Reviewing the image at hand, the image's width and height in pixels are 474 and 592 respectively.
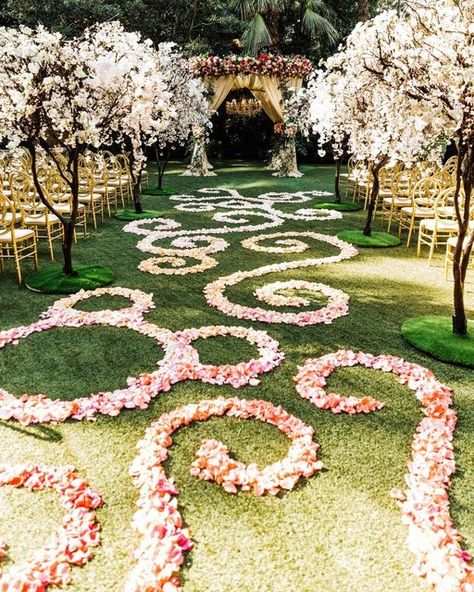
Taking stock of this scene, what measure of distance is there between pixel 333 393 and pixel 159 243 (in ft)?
17.2

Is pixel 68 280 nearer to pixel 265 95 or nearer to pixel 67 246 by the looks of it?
pixel 67 246

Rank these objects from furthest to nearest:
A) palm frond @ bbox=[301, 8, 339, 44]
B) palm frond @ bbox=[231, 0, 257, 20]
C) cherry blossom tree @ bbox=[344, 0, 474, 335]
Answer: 1. palm frond @ bbox=[301, 8, 339, 44]
2. palm frond @ bbox=[231, 0, 257, 20]
3. cherry blossom tree @ bbox=[344, 0, 474, 335]

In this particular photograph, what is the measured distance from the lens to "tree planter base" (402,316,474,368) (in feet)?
13.7

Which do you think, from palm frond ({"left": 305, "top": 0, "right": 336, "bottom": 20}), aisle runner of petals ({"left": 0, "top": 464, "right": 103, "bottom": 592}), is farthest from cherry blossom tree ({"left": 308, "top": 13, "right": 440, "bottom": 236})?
palm frond ({"left": 305, "top": 0, "right": 336, "bottom": 20})

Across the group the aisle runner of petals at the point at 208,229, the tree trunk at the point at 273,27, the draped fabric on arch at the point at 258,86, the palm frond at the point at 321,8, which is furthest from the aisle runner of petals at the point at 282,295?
the palm frond at the point at 321,8

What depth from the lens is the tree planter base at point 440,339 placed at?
4179mm

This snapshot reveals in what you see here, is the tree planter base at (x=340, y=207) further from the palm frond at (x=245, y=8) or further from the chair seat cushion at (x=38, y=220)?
the palm frond at (x=245, y=8)

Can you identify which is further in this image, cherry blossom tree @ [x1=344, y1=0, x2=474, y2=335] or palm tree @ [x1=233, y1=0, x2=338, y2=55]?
palm tree @ [x1=233, y1=0, x2=338, y2=55]

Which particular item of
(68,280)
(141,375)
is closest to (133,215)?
(68,280)

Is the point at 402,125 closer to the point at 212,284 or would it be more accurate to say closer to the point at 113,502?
the point at 212,284

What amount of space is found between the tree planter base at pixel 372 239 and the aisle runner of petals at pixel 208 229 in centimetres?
150

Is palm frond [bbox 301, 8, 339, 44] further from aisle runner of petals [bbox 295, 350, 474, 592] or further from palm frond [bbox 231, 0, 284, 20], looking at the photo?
aisle runner of petals [bbox 295, 350, 474, 592]

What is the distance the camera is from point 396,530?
244 centimetres

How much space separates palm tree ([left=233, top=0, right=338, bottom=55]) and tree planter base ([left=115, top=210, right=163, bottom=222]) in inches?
522
